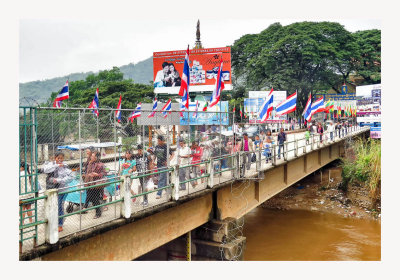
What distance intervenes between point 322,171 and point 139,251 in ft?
79.1

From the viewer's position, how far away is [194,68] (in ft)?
101

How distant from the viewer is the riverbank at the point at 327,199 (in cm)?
2228

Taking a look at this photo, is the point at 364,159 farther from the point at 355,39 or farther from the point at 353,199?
the point at 355,39

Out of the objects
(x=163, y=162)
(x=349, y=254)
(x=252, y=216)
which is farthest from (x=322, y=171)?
(x=163, y=162)

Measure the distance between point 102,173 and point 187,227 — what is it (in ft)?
11.5

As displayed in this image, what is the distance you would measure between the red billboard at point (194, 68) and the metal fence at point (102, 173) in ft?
52.5

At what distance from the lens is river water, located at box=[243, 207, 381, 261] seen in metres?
16.5

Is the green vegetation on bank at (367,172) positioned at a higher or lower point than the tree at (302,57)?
lower

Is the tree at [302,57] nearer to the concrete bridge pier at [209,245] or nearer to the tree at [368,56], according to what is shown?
the tree at [368,56]

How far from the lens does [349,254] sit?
16.6 m

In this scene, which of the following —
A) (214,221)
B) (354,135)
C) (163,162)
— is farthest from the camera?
(354,135)

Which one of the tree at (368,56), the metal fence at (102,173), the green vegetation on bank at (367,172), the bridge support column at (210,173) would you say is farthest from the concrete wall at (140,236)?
the tree at (368,56)

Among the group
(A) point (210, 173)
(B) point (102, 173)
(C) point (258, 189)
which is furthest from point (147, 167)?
(C) point (258, 189)

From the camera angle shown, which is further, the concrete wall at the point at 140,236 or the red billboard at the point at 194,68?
the red billboard at the point at 194,68
